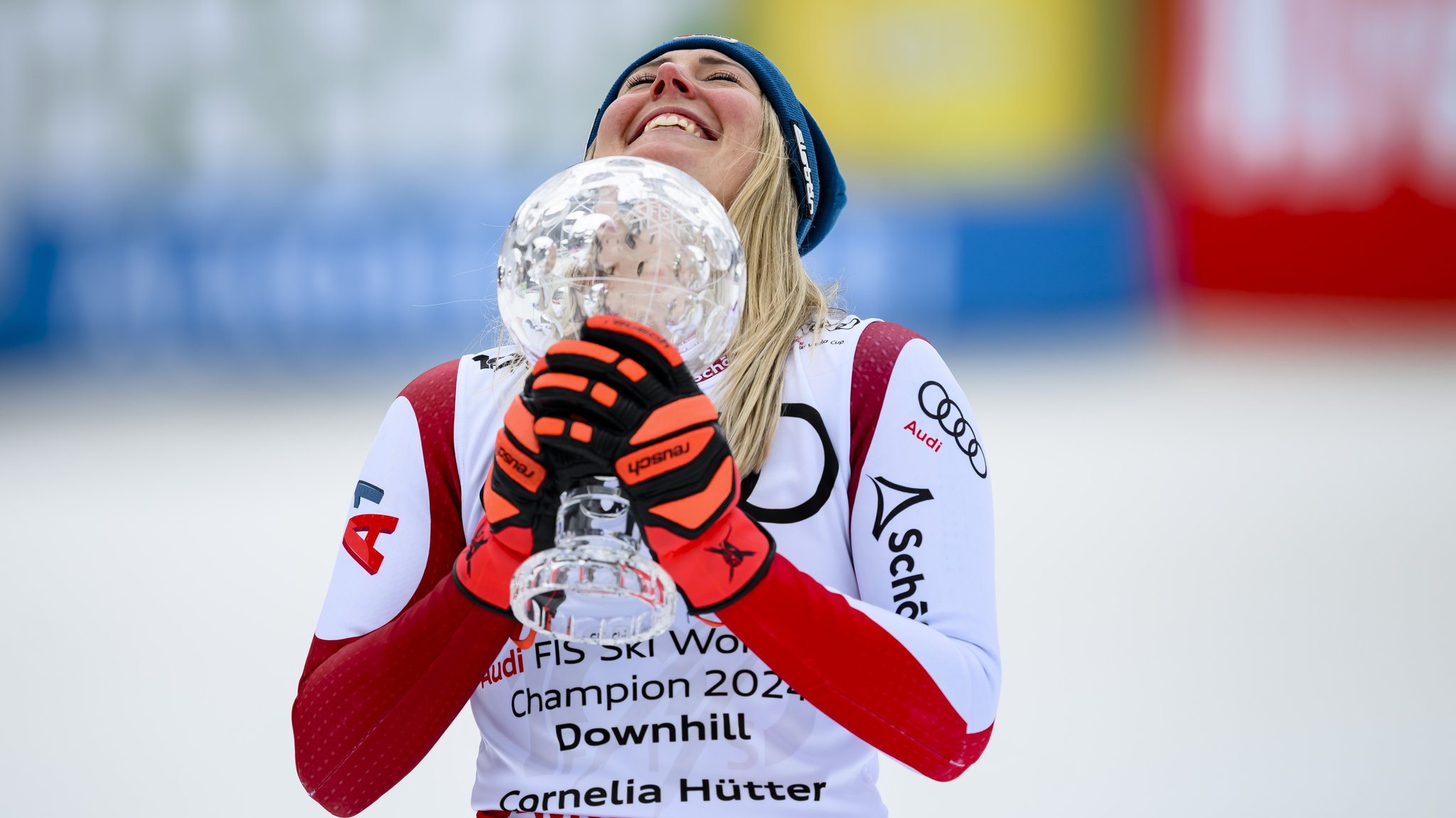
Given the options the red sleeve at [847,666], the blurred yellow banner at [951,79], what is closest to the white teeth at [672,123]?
the red sleeve at [847,666]

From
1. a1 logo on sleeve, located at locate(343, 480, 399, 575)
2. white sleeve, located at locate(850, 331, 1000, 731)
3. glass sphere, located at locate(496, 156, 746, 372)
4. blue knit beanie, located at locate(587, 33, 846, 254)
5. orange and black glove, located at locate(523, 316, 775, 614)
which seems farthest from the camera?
blue knit beanie, located at locate(587, 33, 846, 254)

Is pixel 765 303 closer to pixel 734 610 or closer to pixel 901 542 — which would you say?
pixel 901 542

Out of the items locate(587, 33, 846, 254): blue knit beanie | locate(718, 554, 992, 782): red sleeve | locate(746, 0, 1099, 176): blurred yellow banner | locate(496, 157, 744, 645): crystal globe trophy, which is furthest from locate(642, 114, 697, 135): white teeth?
locate(746, 0, 1099, 176): blurred yellow banner

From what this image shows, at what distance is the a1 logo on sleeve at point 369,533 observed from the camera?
4.52ft

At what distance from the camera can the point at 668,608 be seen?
105 centimetres

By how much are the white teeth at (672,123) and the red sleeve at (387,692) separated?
1.95ft

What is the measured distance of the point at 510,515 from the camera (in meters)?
1.06

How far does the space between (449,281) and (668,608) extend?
5232 millimetres

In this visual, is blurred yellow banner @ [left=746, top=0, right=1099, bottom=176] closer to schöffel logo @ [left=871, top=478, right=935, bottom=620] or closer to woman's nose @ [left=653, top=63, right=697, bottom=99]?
woman's nose @ [left=653, top=63, right=697, bottom=99]

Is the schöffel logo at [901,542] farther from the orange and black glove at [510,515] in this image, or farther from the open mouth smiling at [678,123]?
the open mouth smiling at [678,123]

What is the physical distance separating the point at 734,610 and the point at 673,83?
2.44 ft

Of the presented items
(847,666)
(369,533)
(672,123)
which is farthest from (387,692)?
(672,123)

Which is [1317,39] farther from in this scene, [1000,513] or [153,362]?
[153,362]

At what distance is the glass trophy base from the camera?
1.01m
